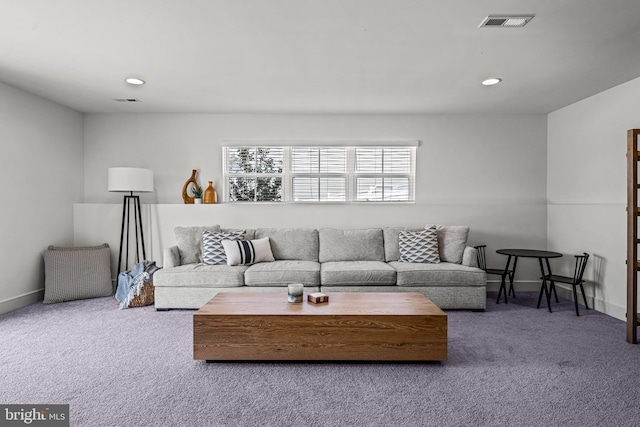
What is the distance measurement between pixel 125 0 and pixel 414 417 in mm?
2965

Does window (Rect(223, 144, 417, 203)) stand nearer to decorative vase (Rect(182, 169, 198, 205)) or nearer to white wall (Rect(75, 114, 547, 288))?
white wall (Rect(75, 114, 547, 288))

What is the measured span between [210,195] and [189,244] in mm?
862

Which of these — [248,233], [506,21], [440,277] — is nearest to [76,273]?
[248,233]

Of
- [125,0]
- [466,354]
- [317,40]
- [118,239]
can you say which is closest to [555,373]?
[466,354]

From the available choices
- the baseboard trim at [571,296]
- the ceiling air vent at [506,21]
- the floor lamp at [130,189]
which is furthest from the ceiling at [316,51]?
the baseboard trim at [571,296]

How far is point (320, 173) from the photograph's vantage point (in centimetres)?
530

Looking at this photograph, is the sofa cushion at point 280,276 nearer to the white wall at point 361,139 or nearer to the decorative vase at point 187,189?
the white wall at point 361,139

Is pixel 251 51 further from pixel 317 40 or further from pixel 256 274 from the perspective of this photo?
pixel 256 274

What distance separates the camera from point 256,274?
4055 millimetres

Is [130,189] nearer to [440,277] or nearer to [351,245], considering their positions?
[351,245]

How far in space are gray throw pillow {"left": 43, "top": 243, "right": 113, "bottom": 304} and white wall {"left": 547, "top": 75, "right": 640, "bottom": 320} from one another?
5795mm

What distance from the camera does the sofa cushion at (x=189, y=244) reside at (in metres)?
4.52

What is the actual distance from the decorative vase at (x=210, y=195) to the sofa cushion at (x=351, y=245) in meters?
1.58

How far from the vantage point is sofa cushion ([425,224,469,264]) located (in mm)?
4508
